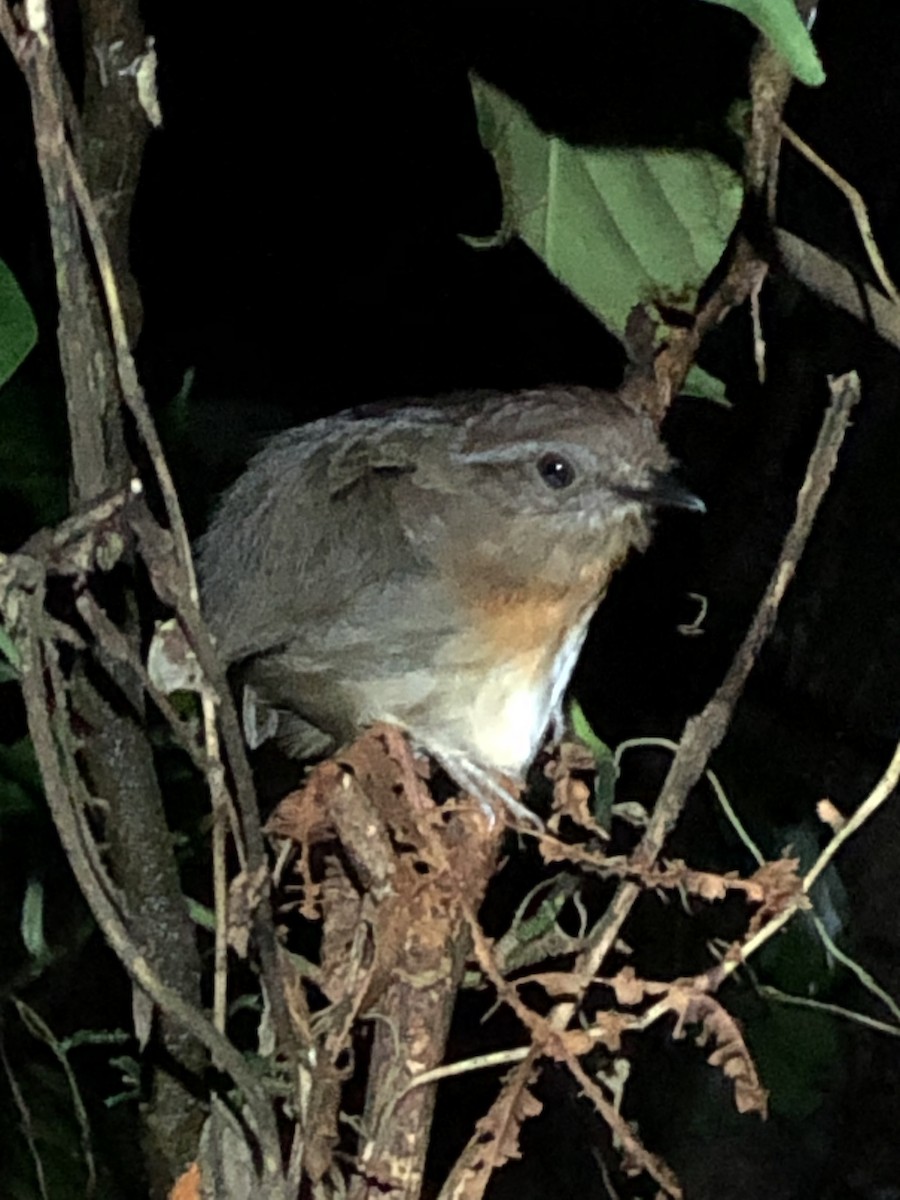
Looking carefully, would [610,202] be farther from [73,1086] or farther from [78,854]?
[73,1086]

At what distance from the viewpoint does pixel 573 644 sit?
1.24 metres

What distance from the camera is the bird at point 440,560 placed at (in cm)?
117

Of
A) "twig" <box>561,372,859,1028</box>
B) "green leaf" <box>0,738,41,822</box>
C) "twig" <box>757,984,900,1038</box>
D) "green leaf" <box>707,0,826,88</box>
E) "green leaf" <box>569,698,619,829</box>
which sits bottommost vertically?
"twig" <box>757,984,900,1038</box>

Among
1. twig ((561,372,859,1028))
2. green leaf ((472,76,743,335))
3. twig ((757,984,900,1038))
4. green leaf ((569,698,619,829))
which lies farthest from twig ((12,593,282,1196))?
twig ((757,984,900,1038))

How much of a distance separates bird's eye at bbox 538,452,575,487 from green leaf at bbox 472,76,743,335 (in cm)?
17

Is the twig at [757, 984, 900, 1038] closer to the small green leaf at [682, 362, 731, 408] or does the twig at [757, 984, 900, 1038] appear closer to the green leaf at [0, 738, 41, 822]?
the small green leaf at [682, 362, 731, 408]

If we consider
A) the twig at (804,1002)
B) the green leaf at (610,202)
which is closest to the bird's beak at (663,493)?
the green leaf at (610,202)

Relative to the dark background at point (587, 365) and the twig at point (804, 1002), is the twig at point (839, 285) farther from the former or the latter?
the twig at point (804, 1002)

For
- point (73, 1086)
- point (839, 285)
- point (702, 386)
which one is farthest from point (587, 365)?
point (73, 1086)

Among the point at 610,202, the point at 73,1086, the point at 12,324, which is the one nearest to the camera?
the point at 12,324

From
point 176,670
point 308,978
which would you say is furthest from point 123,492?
point 308,978

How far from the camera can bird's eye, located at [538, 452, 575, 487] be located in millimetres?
1190

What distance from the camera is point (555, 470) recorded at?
3.94ft

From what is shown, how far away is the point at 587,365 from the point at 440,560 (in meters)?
0.34
